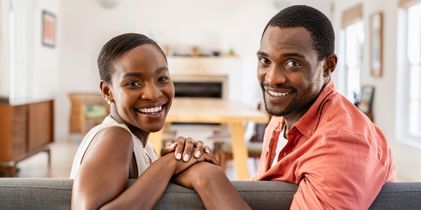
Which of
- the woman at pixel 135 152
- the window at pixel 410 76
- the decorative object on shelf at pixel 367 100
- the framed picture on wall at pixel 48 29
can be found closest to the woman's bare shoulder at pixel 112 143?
the woman at pixel 135 152

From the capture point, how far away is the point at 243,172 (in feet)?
13.1

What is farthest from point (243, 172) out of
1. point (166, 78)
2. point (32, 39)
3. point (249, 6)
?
point (249, 6)

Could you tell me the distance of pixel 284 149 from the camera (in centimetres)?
128

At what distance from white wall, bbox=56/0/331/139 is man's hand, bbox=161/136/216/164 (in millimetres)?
7749

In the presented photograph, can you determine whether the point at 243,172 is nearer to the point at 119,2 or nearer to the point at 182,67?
the point at 182,67

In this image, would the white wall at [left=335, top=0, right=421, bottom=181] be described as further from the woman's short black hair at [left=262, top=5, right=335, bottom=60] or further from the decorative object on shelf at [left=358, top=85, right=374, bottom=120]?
the woman's short black hair at [left=262, top=5, right=335, bottom=60]

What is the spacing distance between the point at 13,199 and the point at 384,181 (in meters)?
0.83

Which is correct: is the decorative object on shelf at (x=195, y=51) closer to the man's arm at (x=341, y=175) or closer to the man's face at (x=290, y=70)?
the man's face at (x=290, y=70)

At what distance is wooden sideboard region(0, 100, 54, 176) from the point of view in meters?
4.77

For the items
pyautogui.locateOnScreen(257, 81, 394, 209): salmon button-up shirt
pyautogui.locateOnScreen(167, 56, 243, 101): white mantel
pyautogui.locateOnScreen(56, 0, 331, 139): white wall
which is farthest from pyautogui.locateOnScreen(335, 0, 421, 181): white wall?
pyautogui.locateOnScreen(257, 81, 394, 209): salmon button-up shirt

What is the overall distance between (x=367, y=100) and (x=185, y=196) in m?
5.92

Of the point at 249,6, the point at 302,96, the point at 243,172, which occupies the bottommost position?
the point at 243,172

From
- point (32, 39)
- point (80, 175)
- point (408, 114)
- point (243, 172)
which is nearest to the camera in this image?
point (80, 175)

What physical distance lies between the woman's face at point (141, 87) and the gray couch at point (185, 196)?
177 mm
